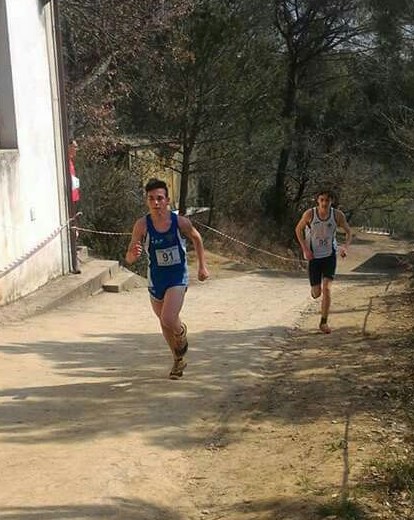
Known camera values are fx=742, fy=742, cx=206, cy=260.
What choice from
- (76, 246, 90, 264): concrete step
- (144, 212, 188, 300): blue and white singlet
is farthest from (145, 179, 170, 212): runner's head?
(76, 246, 90, 264): concrete step

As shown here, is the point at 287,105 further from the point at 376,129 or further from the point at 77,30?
the point at 77,30

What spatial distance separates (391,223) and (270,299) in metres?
24.9

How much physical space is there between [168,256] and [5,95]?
4.57 metres

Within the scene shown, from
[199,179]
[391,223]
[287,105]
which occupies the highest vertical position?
[287,105]

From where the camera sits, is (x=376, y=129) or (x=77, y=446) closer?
(x=77, y=446)

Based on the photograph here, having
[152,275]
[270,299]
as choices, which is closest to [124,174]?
[270,299]

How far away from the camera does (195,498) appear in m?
4.06

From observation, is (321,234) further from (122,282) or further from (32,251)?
(122,282)

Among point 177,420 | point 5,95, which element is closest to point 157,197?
point 177,420

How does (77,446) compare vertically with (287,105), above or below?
below

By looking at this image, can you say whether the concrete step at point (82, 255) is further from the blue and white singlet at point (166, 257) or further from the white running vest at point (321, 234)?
the blue and white singlet at point (166, 257)

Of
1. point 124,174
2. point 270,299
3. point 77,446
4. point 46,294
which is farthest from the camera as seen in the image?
point 124,174

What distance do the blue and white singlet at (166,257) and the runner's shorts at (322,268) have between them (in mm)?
2841

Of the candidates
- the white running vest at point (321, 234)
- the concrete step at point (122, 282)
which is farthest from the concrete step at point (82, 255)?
the white running vest at point (321, 234)
